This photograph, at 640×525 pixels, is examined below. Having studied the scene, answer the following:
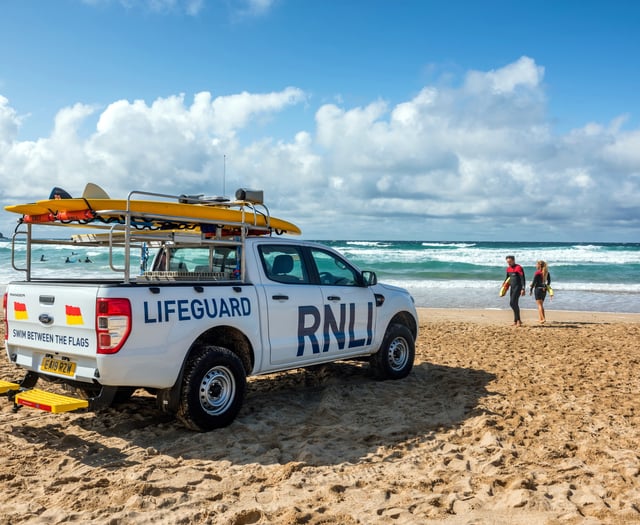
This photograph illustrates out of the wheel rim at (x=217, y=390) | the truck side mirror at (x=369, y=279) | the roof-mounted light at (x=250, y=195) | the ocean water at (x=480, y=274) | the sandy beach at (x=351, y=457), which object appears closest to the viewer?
the sandy beach at (x=351, y=457)

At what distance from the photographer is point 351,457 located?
4.71 meters

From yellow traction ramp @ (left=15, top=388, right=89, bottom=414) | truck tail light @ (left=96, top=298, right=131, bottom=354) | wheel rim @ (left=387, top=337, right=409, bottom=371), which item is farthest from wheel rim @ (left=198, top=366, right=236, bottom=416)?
wheel rim @ (left=387, top=337, right=409, bottom=371)

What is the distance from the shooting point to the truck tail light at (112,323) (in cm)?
455

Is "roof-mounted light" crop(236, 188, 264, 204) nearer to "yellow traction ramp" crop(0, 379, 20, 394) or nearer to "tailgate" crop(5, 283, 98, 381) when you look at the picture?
"tailgate" crop(5, 283, 98, 381)

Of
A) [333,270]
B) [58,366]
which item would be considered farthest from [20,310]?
[333,270]

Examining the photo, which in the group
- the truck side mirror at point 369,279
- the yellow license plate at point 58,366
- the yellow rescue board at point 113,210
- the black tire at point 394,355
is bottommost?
the black tire at point 394,355

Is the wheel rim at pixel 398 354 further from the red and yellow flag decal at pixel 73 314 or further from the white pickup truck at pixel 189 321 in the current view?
the red and yellow flag decal at pixel 73 314

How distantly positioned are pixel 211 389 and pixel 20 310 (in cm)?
189

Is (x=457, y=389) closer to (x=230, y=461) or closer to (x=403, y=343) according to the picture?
(x=403, y=343)

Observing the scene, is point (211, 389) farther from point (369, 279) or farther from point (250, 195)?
point (369, 279)

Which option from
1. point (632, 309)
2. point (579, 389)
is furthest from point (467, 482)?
point (632, 309)

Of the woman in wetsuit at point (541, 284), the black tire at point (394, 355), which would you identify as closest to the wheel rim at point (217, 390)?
the black tire at point (394, 355)

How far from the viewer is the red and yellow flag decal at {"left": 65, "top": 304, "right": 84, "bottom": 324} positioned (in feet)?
15.5

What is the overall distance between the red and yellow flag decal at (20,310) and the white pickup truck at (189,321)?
0.02 meters
